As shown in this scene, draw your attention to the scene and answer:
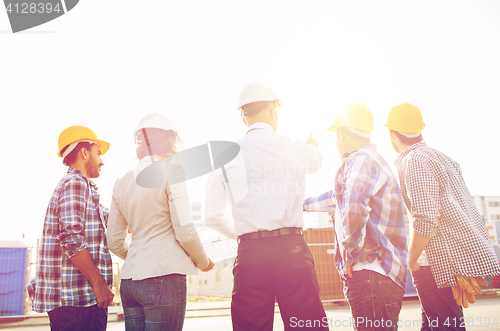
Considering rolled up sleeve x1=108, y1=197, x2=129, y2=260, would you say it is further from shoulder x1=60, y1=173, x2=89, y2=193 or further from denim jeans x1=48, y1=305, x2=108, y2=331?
denim jeans x1=48, y1=305, x2=108, y2=331

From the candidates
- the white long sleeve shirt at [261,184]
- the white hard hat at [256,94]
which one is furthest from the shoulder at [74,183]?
the white hard hat at [256,94]

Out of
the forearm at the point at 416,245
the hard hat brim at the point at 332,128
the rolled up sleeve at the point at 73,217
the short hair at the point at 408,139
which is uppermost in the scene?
the hard hat brim at the point at 332,128

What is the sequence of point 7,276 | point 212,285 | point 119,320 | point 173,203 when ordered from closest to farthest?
point 173,203, point 119,320, point 7,276, point 212,285

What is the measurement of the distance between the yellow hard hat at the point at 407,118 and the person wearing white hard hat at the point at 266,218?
0.89 metres

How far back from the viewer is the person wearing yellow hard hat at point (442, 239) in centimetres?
237

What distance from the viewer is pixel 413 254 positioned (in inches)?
99.0

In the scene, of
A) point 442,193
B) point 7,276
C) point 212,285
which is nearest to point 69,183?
point 442,193

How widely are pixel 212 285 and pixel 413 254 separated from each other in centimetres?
2294

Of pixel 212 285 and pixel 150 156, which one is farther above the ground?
pixel 150 156

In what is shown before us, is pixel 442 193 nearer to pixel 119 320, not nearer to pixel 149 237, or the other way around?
pixel 149 237

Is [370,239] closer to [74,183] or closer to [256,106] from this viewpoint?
[256,106]

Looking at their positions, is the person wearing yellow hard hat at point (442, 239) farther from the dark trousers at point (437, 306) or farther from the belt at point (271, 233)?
the belt at point (271, 233)

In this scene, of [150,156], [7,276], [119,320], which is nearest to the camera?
[150,156]

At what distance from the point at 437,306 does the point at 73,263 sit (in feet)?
8.16
